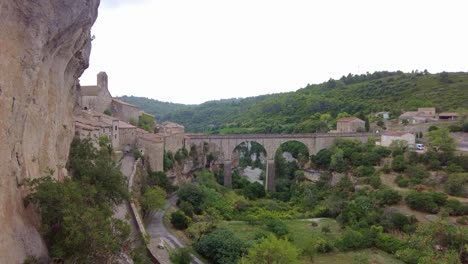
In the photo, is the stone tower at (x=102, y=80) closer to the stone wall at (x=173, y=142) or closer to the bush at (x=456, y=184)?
the stone wall at (x=173, y=142)

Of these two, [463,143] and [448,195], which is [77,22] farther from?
[463,143]

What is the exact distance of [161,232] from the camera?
28594 mm

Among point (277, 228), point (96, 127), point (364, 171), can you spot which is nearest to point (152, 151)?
point (96, 127)

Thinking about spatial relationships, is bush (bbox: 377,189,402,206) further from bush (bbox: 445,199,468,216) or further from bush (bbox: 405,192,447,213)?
bush (bbox: 445,199,468,216)

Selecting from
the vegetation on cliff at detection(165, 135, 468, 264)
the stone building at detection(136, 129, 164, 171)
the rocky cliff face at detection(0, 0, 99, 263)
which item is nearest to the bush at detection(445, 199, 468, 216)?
the vegetation on cliff at detection(165, 135, 468, 264)

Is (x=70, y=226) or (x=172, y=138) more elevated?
(x=172, y=138)

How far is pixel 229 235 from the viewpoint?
28.0 metres

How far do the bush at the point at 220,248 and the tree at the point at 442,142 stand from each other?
32.3 metres

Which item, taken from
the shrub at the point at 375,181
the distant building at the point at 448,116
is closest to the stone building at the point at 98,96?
the shrub at the point at 375,181

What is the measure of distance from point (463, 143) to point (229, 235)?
38.9 metres

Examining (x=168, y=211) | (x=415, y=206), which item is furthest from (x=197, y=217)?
(x=415, y=206)

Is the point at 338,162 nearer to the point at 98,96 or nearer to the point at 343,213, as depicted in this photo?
the point at 343,213

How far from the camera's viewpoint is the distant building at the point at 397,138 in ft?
171

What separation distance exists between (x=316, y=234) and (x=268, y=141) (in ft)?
76.9
